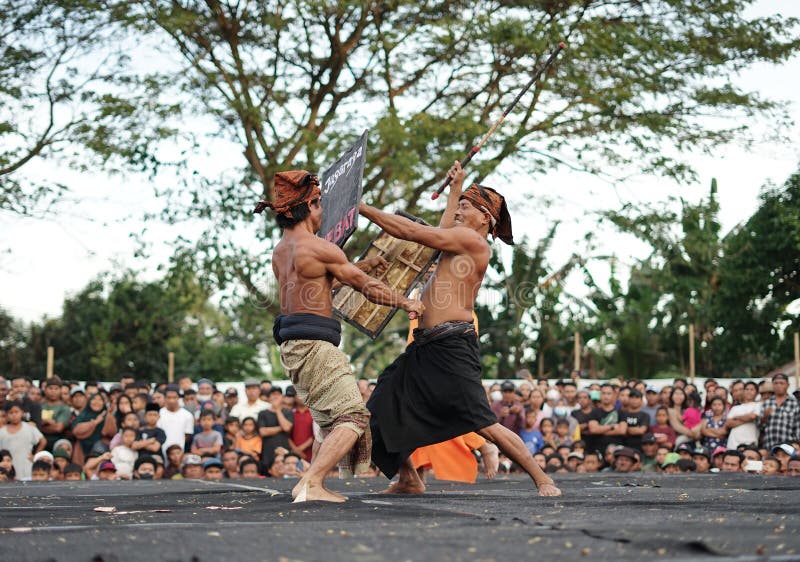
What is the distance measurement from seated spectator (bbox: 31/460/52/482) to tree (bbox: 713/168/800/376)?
1373 centimetres

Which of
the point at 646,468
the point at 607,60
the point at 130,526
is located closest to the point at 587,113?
the point at 607,60

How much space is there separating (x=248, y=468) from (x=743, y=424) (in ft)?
18.2

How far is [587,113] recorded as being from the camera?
1609cm

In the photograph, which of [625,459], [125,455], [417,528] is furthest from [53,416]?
[417,528]

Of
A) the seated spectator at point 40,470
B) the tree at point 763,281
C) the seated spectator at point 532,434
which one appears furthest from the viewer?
the tree at point 763,281

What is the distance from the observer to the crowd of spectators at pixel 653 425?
1136 cm

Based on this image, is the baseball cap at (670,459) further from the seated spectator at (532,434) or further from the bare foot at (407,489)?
the bare foot at (407,489)

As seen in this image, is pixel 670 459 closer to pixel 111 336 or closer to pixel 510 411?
pixel 510 411

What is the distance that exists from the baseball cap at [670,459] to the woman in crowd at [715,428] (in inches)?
19.6

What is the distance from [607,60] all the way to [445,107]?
101 inches

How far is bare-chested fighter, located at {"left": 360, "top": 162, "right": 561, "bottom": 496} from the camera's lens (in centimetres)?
621

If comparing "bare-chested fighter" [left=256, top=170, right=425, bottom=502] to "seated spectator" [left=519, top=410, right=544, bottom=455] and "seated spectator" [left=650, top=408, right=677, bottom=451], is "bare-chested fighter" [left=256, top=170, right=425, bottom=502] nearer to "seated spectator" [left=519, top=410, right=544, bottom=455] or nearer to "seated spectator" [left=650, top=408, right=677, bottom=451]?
"seated spectator" [left=519, top=410, right=544, bottom=455]

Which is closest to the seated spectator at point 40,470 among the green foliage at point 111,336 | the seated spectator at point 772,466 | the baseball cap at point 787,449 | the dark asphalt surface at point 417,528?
the dark asphalt surface at point 417,528

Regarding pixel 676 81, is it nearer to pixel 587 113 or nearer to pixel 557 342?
pixel 587 113
